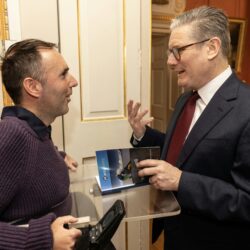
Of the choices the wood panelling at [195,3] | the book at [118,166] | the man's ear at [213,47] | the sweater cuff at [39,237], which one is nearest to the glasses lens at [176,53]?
the man's ear at [213,47]

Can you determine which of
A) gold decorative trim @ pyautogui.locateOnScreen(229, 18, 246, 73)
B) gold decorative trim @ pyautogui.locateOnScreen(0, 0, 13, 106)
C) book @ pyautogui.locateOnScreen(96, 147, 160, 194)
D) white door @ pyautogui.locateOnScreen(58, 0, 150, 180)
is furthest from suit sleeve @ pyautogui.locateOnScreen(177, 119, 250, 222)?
gold decorative trim @ pyautogui.locateOnScreen(229, 18, 246, 73)

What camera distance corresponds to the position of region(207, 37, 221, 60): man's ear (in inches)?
43.5

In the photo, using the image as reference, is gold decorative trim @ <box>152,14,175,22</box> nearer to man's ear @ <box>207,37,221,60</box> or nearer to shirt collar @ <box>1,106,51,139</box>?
man's ear @ <box>207,37,221,60</box>

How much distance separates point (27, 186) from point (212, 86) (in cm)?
76

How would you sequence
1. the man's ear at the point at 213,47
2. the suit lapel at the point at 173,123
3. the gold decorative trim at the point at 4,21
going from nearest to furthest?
the man's ear at the point at 213,47, the suit lapel at the point at 173,123, the gold decorative trim at the point at 4,21

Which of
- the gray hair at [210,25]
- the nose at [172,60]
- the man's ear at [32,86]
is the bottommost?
the man's ear at [32,86]

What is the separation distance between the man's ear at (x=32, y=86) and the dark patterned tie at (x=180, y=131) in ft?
1.89

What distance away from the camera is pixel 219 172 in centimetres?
105

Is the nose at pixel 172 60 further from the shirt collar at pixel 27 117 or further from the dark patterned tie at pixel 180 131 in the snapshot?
the shirt collar at pixel 27 117

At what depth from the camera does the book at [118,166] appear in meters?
1.03

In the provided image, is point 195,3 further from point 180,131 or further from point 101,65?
point 180,131

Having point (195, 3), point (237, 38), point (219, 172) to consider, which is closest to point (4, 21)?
point (219, 172)

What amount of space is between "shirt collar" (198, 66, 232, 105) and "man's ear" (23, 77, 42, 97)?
626mm

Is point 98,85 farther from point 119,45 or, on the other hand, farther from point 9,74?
point 9,74
